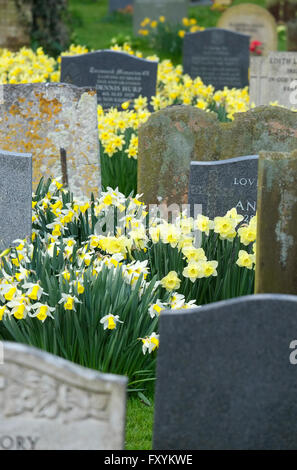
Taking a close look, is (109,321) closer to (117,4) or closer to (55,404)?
(55,404)

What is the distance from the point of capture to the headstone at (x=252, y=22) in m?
14.3

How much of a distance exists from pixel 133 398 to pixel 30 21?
10.3 m

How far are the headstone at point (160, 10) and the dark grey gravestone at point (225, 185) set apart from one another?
48.4 feet

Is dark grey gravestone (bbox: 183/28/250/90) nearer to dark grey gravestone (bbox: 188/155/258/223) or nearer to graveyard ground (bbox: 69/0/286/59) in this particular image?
dark grey gravestone (bbox: 188/155/258/223)

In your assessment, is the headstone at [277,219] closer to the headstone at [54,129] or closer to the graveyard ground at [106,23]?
the headstone at [54,129]

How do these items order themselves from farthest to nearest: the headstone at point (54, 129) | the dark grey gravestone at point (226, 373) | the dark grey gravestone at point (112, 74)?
1. the dark grey gravestone at point (112, 74)
2. the headstone at point (54, 129)
3. the dark grey gravestone at point (226, 373)

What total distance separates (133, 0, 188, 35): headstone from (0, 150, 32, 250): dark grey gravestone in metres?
15.2

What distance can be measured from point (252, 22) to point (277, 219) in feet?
Result: 36.7

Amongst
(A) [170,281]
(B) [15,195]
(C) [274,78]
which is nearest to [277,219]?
(A) [170,281]

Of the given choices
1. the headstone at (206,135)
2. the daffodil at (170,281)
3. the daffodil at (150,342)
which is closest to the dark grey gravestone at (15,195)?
the daffodil at (170,281)

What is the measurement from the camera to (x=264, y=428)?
3.20 meters

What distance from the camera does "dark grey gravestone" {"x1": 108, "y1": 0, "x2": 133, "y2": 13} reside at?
2322cm

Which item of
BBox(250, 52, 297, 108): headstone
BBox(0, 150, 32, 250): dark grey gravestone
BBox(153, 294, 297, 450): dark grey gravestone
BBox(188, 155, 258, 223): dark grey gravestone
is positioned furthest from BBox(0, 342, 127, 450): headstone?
BBox(250, 52, 297, 108): headstone

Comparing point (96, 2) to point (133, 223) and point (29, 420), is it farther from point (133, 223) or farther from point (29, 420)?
point (29, 420)
